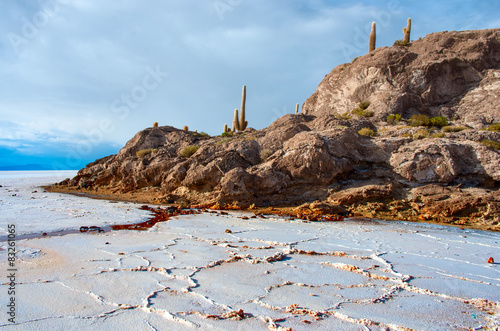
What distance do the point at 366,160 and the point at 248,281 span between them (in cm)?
1037

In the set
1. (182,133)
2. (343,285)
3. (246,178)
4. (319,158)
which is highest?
(182,133)

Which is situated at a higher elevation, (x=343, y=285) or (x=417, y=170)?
(x=417, y=170)

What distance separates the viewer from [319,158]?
12.4m

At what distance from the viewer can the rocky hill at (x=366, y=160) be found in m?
11.2

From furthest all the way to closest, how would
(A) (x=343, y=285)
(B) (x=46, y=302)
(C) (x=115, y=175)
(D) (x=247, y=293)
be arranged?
(C) (x=115, y=175) < (A) (x=343, y=285) < (D) (x=247, y=293) < (B) (x=46, y=302)

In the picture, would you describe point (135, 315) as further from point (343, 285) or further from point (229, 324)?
A: point (343, 285)

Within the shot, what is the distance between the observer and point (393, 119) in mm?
17234

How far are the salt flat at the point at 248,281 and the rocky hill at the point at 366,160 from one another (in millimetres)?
3850

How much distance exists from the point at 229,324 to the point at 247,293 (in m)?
0.82

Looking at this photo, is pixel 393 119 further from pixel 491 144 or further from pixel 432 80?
pixel 432 80

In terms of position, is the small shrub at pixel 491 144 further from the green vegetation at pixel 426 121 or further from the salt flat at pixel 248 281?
the salt flat at pixel 248 281

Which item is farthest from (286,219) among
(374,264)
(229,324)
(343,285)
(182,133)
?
(182,133)

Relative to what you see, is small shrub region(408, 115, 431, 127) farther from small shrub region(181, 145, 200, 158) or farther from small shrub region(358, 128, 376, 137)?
small shrub region(181, 145, 200, 158)

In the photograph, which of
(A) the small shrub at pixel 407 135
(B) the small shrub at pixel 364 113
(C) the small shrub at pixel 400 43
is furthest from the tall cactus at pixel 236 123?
(C) the small shrub at pixel 400 43
